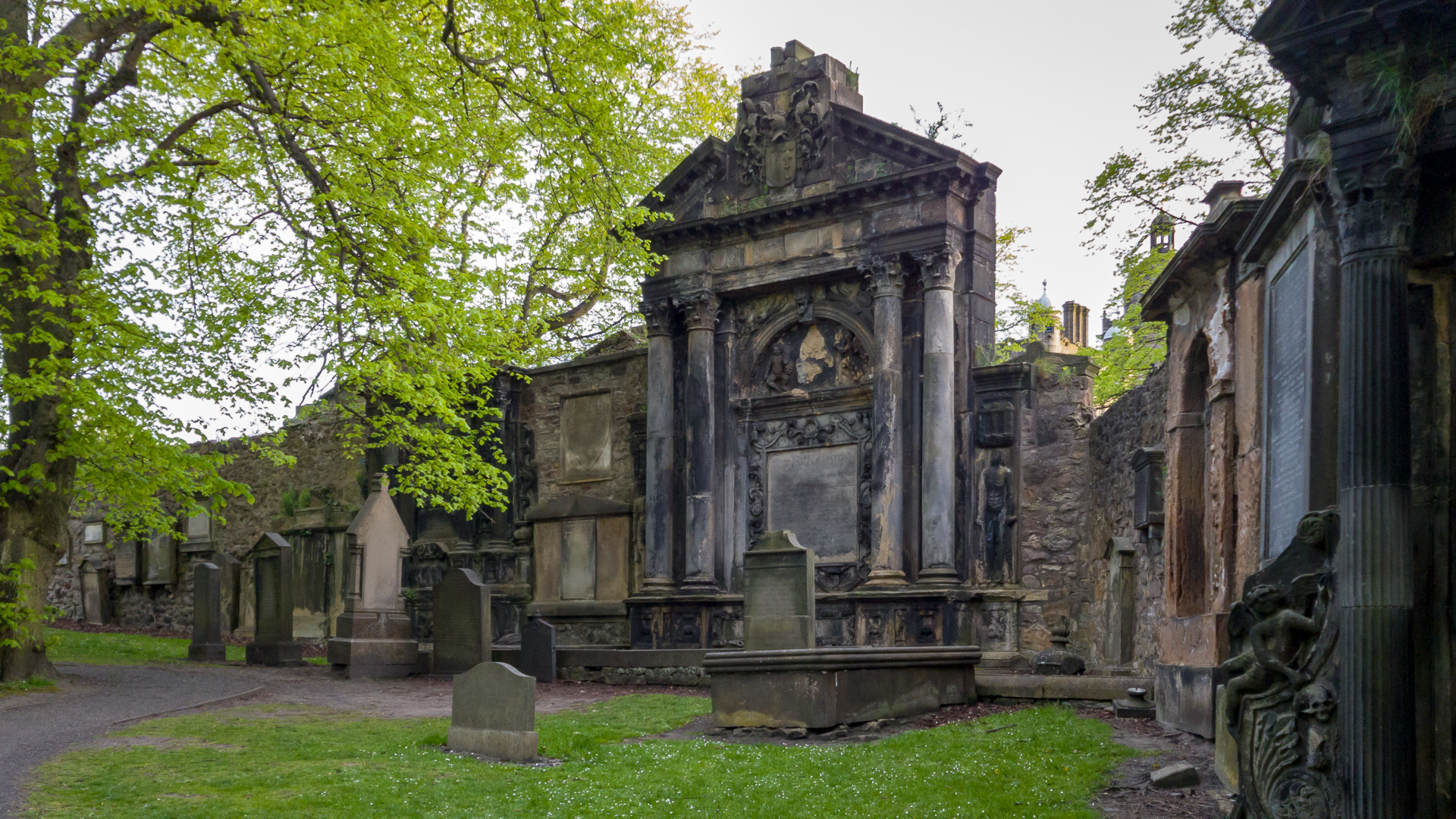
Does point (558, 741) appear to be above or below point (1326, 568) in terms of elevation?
below

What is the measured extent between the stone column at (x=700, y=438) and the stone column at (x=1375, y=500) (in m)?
A: 12.3

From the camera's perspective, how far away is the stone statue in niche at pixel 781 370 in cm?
1750

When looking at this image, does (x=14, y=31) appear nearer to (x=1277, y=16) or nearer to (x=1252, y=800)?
(x=1277, y=16)

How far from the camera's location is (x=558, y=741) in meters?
9.11

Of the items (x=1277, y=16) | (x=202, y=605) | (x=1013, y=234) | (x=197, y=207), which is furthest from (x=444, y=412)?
(x=1013, y=234)

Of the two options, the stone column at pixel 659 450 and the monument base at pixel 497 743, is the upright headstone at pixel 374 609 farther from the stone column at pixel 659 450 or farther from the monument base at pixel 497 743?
the monument base at pixel 497 743

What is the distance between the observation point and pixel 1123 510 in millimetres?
13383

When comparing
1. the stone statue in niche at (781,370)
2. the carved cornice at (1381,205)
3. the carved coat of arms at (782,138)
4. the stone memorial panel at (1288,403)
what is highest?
the carved coat of arms at (782,138)

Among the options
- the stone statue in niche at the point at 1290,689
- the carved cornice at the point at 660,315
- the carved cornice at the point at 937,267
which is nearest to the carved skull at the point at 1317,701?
the stone statue in niche at the point at 1290,689

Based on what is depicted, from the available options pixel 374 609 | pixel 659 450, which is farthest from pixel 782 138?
pixel 374 609

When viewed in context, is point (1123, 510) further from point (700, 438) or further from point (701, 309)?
point (701, 309)

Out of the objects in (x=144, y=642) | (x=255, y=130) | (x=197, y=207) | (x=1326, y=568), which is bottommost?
(x=144, y=642)

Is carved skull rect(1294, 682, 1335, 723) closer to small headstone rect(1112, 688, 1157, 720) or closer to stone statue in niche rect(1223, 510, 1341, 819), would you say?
stone statue in niche rect(1223, 510, 1341, 819)

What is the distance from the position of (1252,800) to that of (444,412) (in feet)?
34.0
